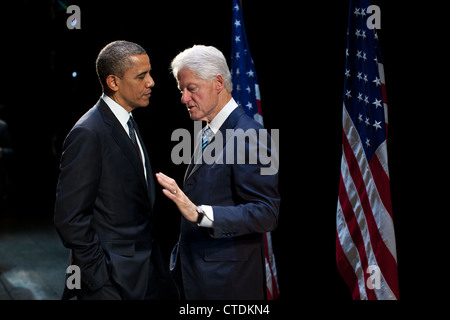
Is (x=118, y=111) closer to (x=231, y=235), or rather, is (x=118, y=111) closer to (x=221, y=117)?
(x=221, y=117)

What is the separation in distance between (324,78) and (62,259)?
3.58 metres

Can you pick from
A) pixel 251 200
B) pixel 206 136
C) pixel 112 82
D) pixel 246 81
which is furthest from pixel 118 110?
pixel 246 81

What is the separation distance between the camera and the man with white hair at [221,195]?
1845mm

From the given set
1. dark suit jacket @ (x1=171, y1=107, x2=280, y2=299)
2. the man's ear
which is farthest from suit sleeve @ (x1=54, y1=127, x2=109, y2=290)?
dark suit jacket @ (x1=171, y1=107, x2=280, y2=299)

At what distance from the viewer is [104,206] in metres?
2.02

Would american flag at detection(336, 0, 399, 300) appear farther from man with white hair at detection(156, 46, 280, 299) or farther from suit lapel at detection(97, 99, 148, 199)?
suit lapel at detection(97, 99, 148, 199)

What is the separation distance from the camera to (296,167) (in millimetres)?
3396

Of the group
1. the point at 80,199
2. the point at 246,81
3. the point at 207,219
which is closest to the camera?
the point at 207,219

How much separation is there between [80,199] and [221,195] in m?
0.58

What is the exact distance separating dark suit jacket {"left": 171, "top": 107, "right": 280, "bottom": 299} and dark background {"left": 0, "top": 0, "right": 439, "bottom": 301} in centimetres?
123

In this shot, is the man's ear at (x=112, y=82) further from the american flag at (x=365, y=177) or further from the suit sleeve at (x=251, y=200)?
the american flag at (x=365, y=177)

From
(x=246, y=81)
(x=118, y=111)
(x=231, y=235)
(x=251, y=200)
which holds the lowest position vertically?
(x=231, y=235)

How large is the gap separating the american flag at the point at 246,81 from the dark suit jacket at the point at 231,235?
1.46 m

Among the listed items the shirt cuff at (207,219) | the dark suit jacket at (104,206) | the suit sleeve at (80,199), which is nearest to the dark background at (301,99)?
the shirt cuff at (207,219)
